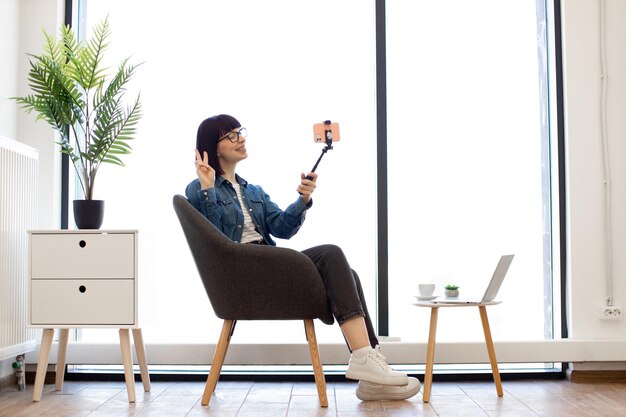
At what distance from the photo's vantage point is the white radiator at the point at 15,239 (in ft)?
8.98

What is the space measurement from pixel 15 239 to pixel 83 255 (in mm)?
341

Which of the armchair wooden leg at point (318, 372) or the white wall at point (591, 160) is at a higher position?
the white wall at point (591, 160)

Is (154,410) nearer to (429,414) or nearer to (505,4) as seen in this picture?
(429,414)

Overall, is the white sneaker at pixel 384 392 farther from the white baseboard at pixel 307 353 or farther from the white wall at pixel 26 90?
the white wall at pixel 26 90

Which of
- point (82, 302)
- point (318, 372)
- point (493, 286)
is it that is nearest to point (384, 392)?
point (318, 372)

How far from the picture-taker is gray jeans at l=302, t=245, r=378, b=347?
2559mm

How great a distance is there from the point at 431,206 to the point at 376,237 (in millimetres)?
293

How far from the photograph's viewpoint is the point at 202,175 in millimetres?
2680

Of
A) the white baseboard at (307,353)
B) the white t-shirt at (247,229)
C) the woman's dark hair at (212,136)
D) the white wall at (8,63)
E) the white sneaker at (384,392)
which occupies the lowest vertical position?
the white sneaker at (384,392)

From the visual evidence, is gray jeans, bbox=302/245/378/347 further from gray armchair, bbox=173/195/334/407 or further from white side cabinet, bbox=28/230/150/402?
white side cabinet, bbox=28/230/150/402

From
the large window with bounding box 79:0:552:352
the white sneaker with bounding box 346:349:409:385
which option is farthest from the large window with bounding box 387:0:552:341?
the white sneaker with bounding box 346:349:409:385

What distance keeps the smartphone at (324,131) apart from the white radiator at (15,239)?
116 centimetres

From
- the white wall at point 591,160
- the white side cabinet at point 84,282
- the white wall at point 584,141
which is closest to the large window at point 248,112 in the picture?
the white wall at point 584,141

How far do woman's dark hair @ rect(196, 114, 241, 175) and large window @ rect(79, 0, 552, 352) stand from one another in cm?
44
